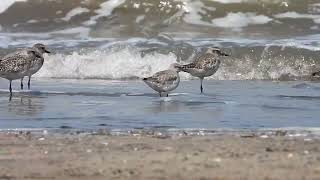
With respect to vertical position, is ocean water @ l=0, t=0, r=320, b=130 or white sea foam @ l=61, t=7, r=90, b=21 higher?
white sea foam @ l=61, t=7, r=90, b=21

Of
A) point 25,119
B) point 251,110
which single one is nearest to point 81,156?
point 25,119

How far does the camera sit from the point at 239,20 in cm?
2105

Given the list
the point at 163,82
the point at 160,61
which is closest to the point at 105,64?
the point at 160,61

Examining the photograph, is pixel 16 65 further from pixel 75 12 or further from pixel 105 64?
pixel 75 12

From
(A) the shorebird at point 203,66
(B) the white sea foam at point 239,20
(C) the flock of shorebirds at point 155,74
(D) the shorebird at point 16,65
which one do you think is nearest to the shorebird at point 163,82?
(C) the flock of shorebirds at point 155,74

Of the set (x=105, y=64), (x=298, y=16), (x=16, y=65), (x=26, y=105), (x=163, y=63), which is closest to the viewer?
(x=26, y=105)

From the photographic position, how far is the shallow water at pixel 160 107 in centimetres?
843

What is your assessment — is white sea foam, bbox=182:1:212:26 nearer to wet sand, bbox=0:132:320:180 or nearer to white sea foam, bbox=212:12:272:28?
white sea foam, bbox=212:12:272:28

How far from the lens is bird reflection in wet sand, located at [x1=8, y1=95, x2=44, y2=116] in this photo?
946 cm

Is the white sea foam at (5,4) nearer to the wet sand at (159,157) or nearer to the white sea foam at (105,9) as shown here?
the white sea foam at (105,9)

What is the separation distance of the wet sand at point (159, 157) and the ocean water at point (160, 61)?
4.40ft

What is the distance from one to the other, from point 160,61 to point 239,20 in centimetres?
505

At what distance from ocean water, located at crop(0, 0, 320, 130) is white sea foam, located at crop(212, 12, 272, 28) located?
0.02 meters

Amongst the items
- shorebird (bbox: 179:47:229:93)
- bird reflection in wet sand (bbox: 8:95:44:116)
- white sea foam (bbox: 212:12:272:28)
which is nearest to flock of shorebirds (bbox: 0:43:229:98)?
shorebird (bbox: 179:47:229:93)
